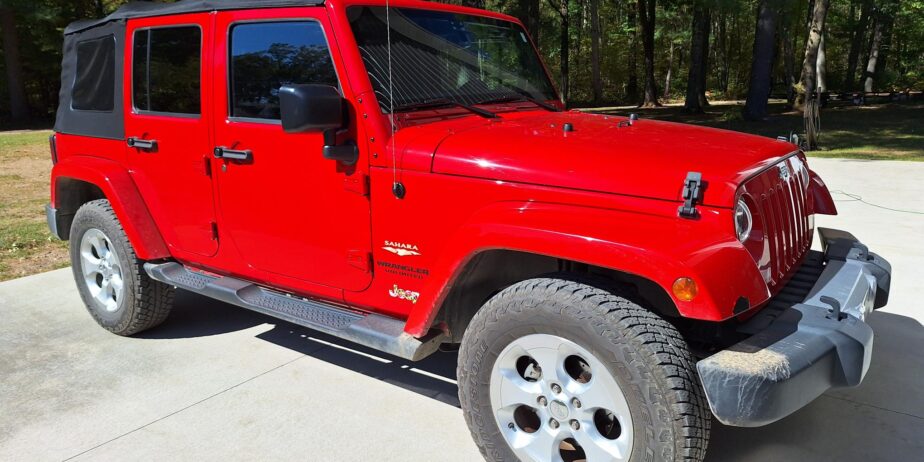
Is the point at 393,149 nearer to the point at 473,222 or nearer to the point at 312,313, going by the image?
the point at 473,222

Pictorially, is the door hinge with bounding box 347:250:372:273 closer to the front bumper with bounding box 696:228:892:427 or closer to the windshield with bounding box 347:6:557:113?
the windshield with bounding box 347:6:557:113

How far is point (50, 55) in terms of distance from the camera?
28062 mm

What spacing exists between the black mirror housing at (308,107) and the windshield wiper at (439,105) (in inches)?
13.0

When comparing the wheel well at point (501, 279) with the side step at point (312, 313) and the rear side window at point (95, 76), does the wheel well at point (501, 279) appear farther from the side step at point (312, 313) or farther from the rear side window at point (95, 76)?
the rear side window at point (95, 76)

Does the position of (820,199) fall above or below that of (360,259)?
above

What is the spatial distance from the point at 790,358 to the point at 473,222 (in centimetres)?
120

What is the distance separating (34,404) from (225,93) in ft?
6.26

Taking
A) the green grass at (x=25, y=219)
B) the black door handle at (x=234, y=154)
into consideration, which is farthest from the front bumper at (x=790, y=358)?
the green grass at (x=25, y=219)

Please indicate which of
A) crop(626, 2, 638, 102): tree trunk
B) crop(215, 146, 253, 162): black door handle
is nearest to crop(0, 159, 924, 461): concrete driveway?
crop(215, 146, 253, 162): black door handle

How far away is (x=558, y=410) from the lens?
8.25ft

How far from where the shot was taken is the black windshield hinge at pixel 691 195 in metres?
2.29

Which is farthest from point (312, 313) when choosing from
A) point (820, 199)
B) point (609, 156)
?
point (820, 199)

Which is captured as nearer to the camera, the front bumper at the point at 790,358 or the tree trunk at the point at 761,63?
the front bumper at the point at 790,358

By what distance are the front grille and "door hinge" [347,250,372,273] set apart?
1657mm
